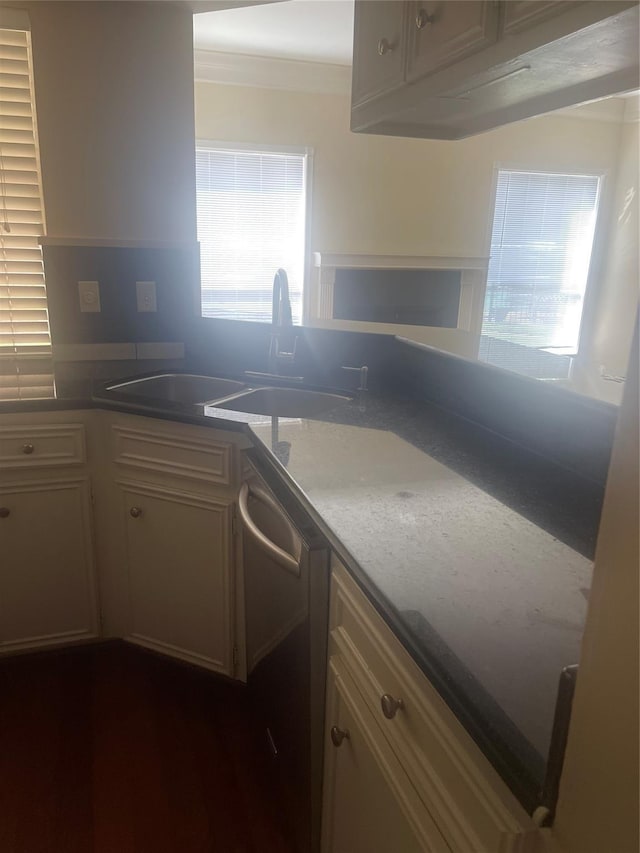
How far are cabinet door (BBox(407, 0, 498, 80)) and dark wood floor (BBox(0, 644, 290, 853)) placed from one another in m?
1.72

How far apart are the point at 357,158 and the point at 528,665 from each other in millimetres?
5078

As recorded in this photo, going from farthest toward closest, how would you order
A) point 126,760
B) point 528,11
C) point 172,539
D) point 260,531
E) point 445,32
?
point 172,539 < point 126,760 < point 260,531 < point 445,32 < point 528,11

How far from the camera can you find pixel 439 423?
67.6 inches

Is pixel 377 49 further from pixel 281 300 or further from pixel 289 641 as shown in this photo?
pixel 289 641

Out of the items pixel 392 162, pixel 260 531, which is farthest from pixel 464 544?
pixel 392 162

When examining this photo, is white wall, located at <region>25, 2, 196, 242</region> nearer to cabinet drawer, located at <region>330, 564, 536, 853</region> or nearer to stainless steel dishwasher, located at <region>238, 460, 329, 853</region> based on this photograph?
stainless steel dishwasher, located at <region>238, 460, 329, 853</region>

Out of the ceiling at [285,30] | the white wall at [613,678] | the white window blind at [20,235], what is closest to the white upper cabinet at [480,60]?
the white wall at [613,678]

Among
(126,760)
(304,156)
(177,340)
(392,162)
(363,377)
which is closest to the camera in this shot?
(126,760)

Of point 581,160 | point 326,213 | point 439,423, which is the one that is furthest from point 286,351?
point 581,160

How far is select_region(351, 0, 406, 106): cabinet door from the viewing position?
1400mm

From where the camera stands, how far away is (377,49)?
4.94ft

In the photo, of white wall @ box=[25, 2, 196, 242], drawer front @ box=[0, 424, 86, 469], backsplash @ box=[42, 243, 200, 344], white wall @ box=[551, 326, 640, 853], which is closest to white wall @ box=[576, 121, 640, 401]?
backsplash @ box=[42, 243, 200, 344]

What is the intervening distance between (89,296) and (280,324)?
2.45ft

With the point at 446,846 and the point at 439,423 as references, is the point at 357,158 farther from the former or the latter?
the point at 446,846
